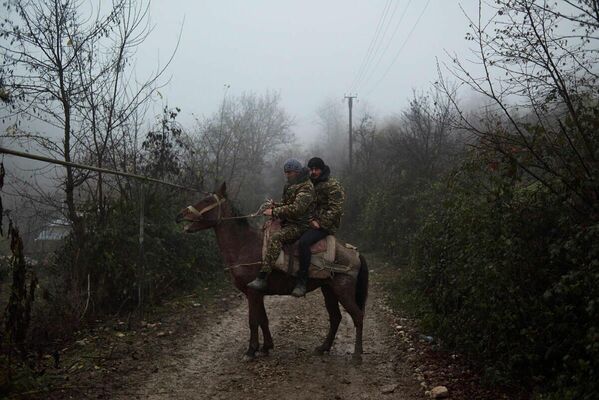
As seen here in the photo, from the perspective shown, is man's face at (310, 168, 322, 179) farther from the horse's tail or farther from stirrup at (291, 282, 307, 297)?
stirrup at (291, 282, 307, 297)

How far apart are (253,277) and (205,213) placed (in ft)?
4.04

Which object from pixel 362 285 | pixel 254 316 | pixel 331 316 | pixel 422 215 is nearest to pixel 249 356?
pixel 254 316

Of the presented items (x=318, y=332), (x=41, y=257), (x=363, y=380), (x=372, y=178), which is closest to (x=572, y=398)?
(x=363, y=380)

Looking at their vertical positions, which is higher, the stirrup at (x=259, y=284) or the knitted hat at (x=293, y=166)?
the knitted hat at (x=293, y=166)

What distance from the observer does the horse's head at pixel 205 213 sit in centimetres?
700

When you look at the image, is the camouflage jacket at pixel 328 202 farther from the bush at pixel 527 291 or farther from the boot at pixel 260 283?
the bush at pixel 527 291

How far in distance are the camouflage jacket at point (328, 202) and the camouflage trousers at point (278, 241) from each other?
1.02ft

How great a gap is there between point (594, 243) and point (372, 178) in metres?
18.8

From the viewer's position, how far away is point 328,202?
270 inches

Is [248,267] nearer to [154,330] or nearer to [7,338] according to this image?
[154,330]

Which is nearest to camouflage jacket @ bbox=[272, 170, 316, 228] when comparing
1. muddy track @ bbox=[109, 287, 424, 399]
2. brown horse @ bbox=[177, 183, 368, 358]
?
brown horse @ bbox=[177, 183, 368, 358]

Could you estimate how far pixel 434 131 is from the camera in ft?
59.2

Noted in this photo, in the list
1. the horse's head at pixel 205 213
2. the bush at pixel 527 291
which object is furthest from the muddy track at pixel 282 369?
the horse's head at pixel 205 213

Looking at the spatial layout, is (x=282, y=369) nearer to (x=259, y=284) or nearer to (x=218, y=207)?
(x=259, y=284)
